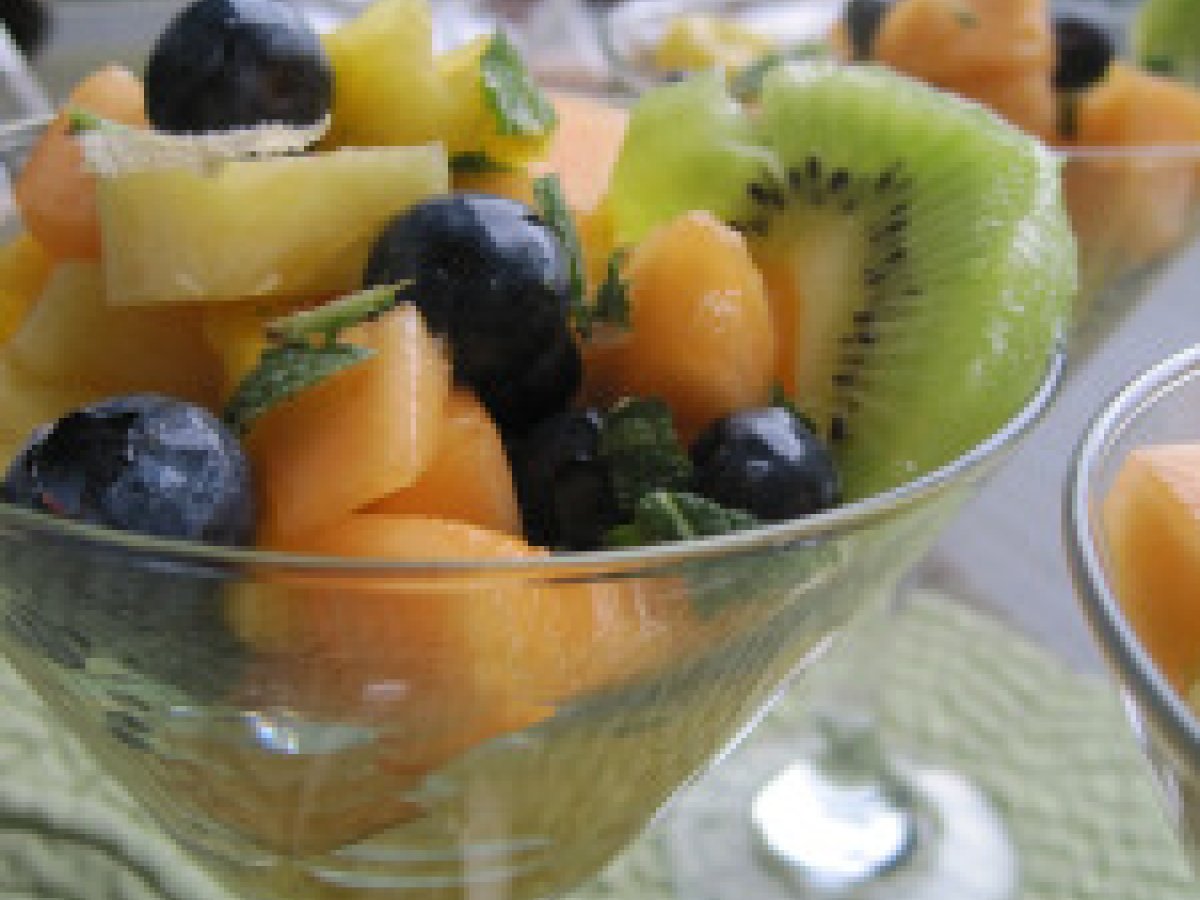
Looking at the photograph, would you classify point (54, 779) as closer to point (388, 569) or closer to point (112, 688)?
point (112, 688)

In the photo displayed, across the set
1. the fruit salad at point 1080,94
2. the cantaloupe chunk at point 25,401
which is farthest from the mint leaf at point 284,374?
the fruit salad at point 1080,94

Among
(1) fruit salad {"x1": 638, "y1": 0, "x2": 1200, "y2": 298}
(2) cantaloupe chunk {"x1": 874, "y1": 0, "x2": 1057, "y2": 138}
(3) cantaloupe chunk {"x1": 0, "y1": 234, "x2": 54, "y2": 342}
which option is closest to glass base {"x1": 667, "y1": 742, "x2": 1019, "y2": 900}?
(1) fruit salad {"x1": 638, "y1": 0, "x2": 1200, "y2": 298}

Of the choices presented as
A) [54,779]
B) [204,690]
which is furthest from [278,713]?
[54,779]

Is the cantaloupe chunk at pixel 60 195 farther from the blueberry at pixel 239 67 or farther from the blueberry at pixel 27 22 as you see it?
the blueberry at pixel 27 22

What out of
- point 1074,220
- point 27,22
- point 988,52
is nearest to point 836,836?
point 1074,220

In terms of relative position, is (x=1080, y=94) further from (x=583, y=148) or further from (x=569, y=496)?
(x=569, y=496)

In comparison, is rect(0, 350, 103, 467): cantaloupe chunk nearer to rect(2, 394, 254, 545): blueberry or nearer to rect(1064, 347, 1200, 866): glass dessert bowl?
rect(2, 394, 254, 545): blueberry
